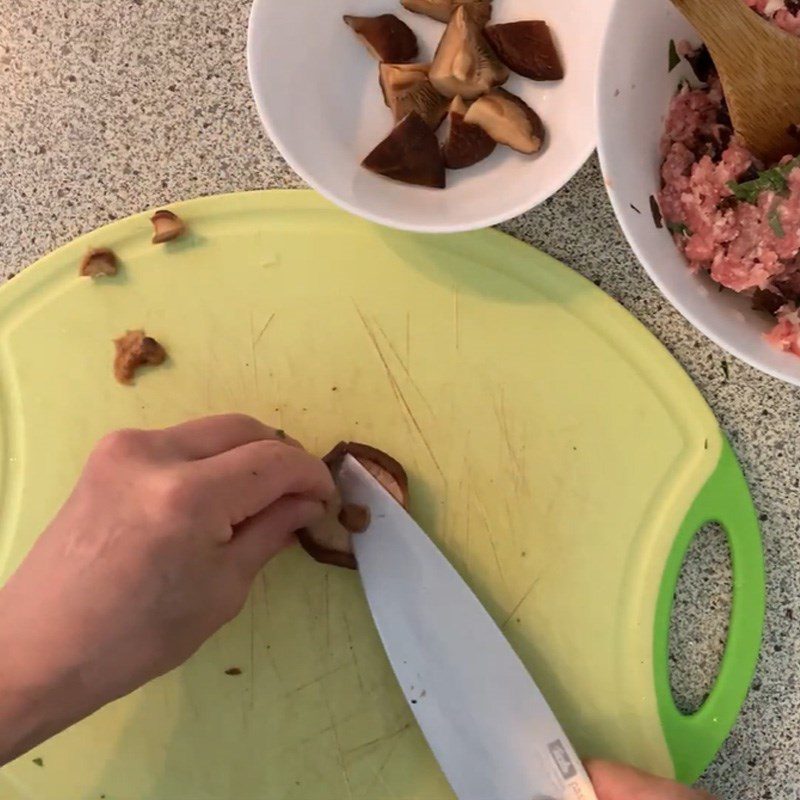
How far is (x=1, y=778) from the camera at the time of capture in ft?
2.71

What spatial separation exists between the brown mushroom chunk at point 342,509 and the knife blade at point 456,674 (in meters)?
0.02

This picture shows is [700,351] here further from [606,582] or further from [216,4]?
[216,4]

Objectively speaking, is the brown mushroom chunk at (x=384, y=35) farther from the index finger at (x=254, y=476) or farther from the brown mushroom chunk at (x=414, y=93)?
the index finger at (x=254, y=476)

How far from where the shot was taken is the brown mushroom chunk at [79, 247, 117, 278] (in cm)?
83

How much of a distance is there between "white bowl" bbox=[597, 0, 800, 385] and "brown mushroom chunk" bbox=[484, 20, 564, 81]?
0.12 metres

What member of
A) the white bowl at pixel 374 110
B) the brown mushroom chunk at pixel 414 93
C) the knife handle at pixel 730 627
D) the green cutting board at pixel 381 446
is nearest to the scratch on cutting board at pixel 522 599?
the green cutting board at pixel 381 446

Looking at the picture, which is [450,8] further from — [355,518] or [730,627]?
[730,627]

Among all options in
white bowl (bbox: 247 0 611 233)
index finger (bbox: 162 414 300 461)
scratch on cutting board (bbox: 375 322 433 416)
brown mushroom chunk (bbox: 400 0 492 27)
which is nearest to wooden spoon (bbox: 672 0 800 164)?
white bowl (bbox: 247 0 611 233)

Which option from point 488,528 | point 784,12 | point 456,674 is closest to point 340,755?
point 456,674

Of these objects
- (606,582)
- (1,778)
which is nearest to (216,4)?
(606,582)

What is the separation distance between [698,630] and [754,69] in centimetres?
50

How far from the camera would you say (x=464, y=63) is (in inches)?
30.1

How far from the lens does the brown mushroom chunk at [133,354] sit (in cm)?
82

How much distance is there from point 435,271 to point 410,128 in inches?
5.4
